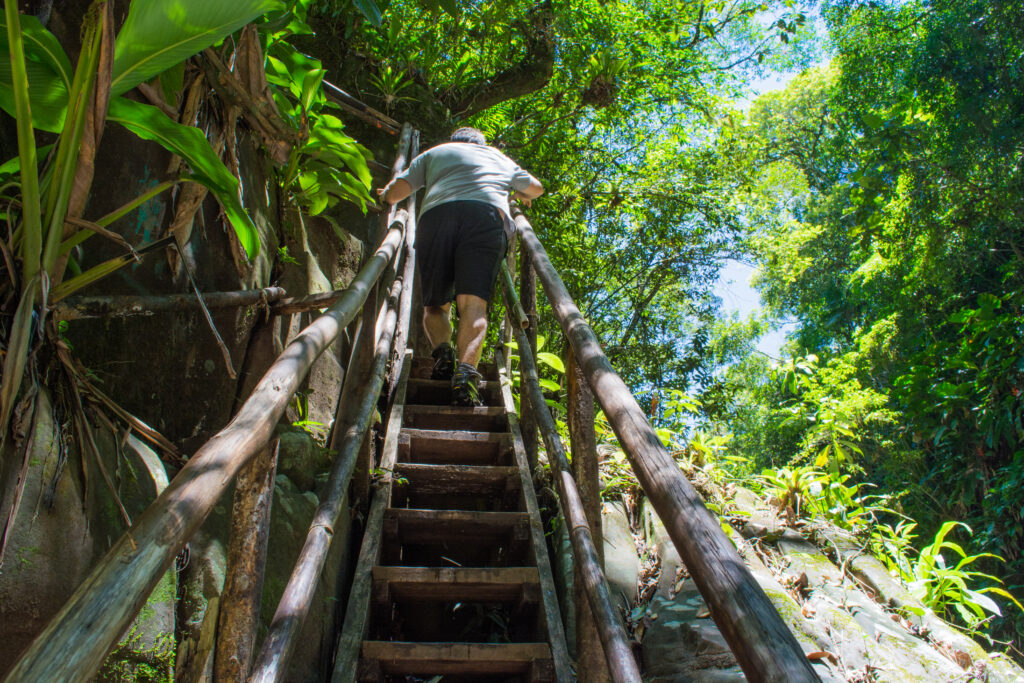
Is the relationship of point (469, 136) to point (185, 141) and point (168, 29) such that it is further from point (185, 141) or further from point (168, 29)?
point (168, 29)

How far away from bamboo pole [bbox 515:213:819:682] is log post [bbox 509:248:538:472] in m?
1.54

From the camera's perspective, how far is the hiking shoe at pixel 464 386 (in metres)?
3.17

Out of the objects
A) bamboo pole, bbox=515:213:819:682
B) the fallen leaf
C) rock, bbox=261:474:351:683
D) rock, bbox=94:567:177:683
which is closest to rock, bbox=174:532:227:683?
rock, bbox=94:567:177:683

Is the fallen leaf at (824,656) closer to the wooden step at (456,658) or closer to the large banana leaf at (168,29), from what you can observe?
the wooden step at (456,658)

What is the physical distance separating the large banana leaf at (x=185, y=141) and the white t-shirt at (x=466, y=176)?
1.67 metres

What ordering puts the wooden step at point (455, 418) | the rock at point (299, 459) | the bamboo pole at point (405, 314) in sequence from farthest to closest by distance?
the bamboo pole at point (405, 314)
the wooden step at point (455, 418)
the rock at point (299, 459)

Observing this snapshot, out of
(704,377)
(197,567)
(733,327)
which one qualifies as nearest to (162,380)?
(197,567)

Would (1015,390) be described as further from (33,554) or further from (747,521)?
(33,554)

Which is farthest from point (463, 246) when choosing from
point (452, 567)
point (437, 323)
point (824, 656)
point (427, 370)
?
point (824, 656)

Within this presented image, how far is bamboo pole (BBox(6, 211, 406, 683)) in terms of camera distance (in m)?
0.56

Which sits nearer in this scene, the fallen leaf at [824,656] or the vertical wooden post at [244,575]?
the vertical wooden post at [244,575]

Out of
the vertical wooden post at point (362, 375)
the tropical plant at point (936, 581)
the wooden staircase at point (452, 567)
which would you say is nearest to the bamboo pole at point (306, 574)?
the wooden staircase at point (452, 567)

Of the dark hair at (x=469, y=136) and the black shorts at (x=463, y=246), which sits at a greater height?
the dark hair at (x=469, y=136)

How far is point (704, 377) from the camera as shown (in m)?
10.3
